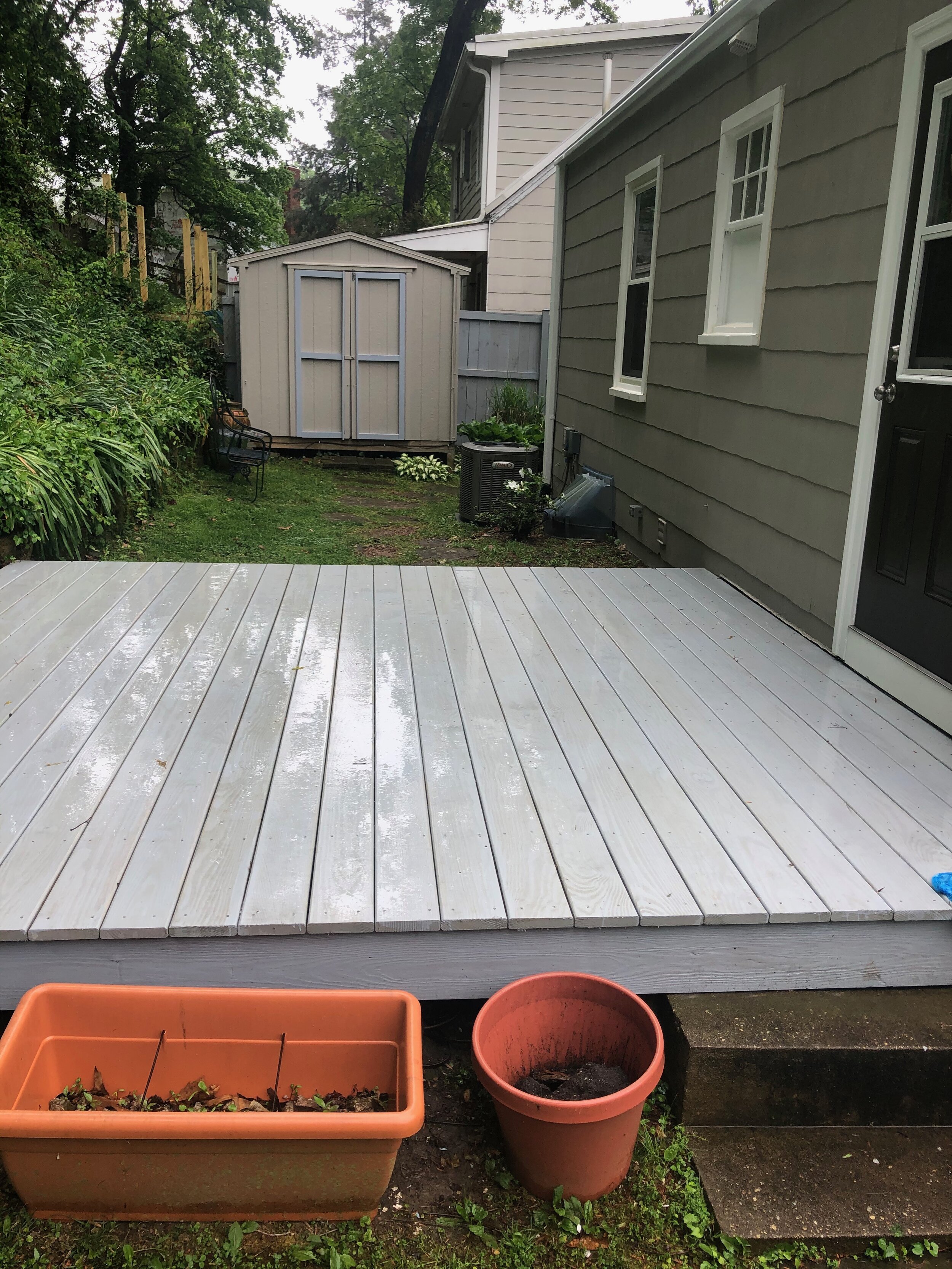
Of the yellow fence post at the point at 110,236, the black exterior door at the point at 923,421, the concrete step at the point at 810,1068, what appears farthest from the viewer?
the yellow fence post at the point at 110,236

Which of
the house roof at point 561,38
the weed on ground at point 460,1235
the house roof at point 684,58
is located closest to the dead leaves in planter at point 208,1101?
the weed on ground at point 460,1235

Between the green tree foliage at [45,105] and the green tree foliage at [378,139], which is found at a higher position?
the green tree foliage at [378,139]

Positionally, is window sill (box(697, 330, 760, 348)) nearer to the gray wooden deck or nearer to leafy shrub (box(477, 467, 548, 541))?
the gray wooden deck

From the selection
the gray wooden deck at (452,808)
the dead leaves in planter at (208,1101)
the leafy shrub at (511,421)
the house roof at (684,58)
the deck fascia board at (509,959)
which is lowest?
the dead leaves in planter at (208,1101)

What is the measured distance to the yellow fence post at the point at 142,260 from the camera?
37.6 feet

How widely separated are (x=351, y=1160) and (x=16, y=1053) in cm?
58

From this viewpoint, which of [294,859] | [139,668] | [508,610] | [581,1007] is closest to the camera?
[581,1007]

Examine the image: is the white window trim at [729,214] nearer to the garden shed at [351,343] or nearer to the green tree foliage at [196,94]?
the garden shed at [351,343]

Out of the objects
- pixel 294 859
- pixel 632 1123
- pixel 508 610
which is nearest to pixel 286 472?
pixel 508 610

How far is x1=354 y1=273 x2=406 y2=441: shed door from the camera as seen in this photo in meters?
10.1

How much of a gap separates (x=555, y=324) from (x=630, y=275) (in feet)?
7.27

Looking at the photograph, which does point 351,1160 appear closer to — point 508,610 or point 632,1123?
point 632,1123

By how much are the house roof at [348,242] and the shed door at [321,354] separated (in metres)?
0.22

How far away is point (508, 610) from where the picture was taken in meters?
4.13
